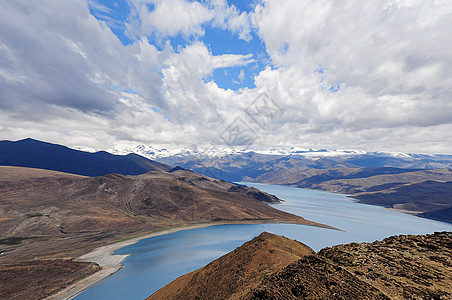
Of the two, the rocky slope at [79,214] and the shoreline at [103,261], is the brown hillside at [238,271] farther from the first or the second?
the rocky slope at [79,214]

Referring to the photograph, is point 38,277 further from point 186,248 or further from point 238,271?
point 238,271

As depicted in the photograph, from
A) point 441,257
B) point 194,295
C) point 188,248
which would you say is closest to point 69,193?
point 188,248

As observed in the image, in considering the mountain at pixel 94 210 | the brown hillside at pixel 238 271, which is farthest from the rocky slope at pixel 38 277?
the brown hillside at pixel 238 271

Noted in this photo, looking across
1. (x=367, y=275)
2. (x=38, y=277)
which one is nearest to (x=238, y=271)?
(x=367, y=275)

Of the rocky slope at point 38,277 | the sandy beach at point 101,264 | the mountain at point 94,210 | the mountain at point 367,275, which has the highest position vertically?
the mountain at point 367,275

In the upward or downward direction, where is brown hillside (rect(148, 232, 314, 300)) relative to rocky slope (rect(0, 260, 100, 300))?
upward

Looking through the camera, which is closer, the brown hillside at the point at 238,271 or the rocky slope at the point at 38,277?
the brown hillside at the point at 238,271

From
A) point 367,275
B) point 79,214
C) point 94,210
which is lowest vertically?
point 79,214

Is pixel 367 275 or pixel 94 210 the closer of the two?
pixel 367 275

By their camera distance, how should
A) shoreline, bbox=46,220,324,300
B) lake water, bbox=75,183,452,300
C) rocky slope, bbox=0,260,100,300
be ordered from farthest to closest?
lake water, bbox=75,183,452,300
shoreline, bbox=46,220,324,300
rocky slope, bbox=0,260,100,300

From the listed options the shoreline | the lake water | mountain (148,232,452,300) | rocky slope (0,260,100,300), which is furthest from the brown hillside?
rocky slope (0,260,100,300)

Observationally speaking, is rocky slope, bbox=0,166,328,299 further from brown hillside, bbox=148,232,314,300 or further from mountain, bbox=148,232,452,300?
mountain, bbox=148,232,452,300
